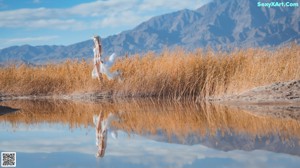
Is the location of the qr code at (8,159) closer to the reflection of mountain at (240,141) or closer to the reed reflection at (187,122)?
the reed reflection at (187,122)

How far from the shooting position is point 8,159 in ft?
22.2

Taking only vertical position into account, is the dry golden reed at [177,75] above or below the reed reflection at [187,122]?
above

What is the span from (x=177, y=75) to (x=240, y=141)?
8.80 metres

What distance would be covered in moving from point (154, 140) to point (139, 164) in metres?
1.72

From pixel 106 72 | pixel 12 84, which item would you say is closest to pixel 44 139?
pixel 106 72

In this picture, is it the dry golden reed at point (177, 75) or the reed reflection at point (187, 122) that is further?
the dry golden reed at point (177, 75)

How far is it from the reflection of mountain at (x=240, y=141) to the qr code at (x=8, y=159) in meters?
2.15

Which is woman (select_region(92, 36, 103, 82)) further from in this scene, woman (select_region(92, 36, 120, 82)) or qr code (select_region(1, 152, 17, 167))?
qr code (select_region(1, 152, 17, 167))

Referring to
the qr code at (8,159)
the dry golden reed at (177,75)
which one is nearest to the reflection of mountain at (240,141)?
the qr code at (8,159)

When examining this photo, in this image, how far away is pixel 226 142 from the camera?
7613mm

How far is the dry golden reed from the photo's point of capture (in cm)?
1452

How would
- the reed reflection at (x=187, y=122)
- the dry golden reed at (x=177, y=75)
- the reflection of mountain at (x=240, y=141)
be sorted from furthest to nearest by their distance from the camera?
1. the dry golden reed at (x=177, y=75)
2. the reed reflection at (x=187, y=122)
3. the reflection of mountain at (x=240, y=141)

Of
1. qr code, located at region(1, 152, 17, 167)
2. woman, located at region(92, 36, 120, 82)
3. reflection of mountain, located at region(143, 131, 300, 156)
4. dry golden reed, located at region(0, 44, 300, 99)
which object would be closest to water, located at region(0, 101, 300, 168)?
reflection of mountain, located at region(143, 131, 300, 156)

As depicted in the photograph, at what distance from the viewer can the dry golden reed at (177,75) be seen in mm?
14516
